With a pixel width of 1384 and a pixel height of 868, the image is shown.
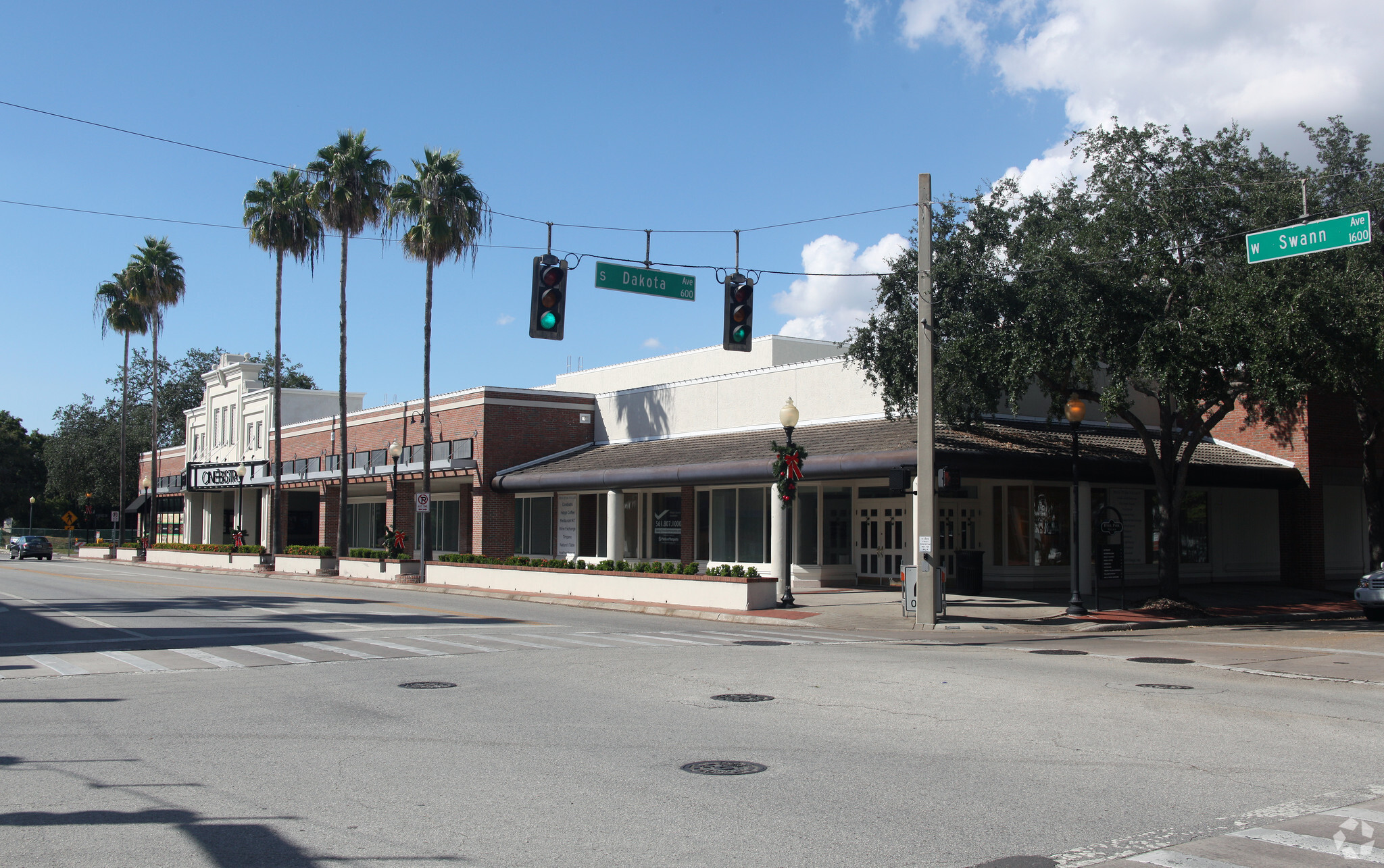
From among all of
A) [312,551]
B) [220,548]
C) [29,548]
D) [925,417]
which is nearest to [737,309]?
[925,417]

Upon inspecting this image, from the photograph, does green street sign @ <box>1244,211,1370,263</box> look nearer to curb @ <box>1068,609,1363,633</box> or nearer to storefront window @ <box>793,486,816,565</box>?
curb @ <box>1068,609,1363,633</box>

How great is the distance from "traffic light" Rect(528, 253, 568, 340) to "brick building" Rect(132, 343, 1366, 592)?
770cm

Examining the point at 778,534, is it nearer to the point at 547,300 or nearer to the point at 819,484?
the point at 819,484

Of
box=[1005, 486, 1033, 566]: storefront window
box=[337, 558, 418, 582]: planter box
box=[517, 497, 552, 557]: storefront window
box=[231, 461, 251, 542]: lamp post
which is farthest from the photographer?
box=[231, 461, 251, 542]: lamp post

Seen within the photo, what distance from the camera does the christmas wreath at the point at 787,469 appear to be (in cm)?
2319

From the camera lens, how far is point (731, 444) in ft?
102

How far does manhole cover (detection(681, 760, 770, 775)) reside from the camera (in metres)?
7.41

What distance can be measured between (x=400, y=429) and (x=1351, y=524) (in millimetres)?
33473

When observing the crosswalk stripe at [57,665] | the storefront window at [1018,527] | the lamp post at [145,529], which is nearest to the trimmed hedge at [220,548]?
the lamp post at [145,529]

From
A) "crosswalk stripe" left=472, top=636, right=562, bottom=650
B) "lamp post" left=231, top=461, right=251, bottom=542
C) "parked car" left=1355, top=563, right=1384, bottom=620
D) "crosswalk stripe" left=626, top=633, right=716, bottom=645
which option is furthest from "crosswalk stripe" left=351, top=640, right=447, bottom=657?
"lamp post" left=231, top=461, right=251, bottom=542

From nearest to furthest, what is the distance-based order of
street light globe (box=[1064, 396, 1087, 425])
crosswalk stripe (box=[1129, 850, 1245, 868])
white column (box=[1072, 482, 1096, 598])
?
1. crosswalk stripe (box=[1129, 850, 1245, 868])
2. street light globe (box=[1064, 396, 1087, 425])
3. white column (box=[1072, 482, 1096, 598])

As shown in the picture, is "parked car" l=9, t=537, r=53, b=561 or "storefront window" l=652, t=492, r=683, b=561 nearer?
"storefront window" l=652, t=492, r=683, b=561

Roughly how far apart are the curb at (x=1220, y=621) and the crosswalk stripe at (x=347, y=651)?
12.7 m

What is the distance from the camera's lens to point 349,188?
39281mm
